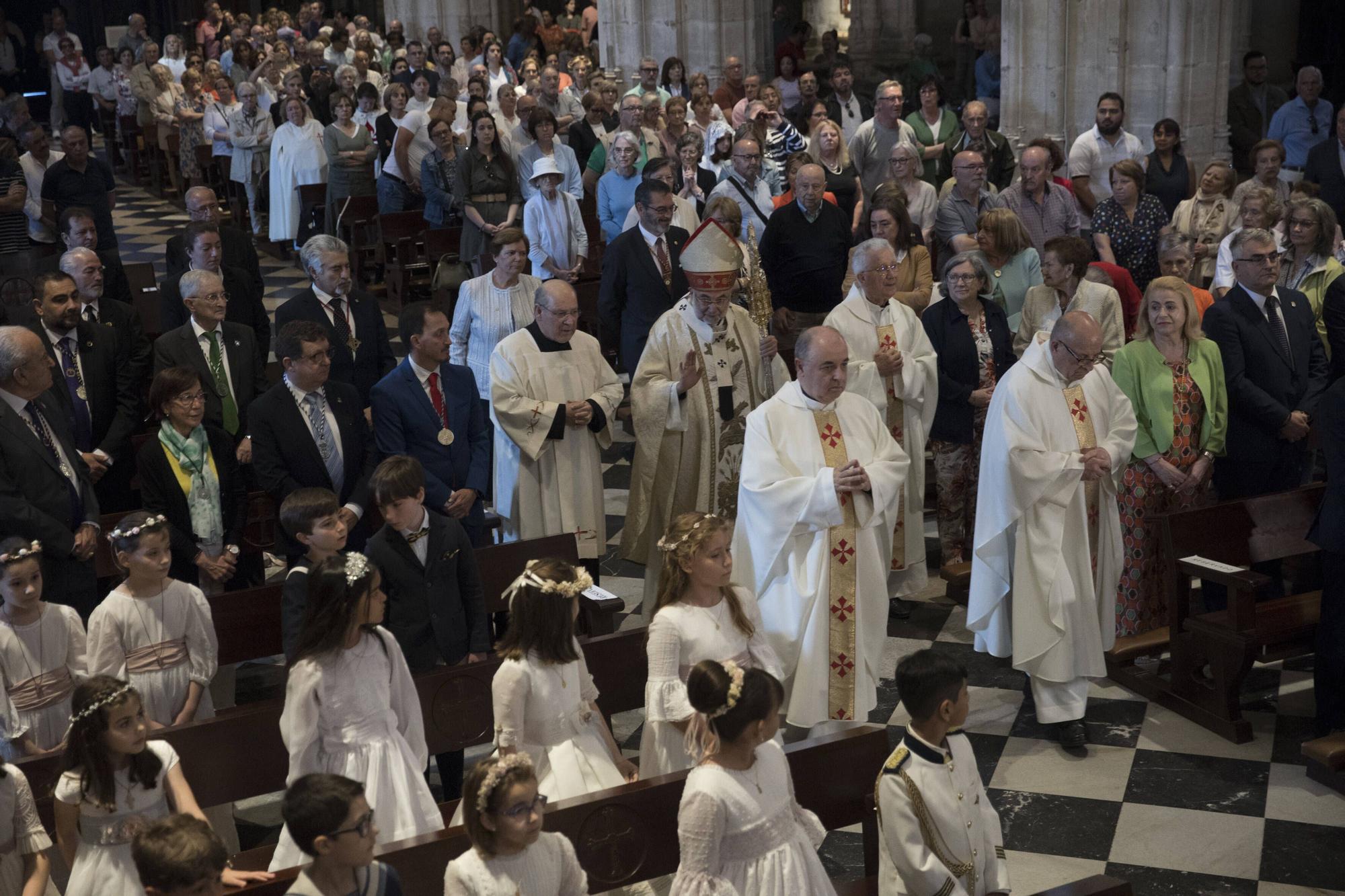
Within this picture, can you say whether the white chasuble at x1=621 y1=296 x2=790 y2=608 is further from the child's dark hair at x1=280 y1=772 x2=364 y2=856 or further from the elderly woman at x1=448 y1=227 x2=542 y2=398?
the child's dark hair at x1=280 y1=772 x2=364 y2=856

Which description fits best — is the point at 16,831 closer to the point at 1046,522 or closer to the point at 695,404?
the point at 695,404

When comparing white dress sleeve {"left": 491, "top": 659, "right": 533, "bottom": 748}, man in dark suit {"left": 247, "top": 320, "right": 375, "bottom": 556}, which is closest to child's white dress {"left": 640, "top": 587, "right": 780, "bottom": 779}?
white dress sleeve {"left": 491, "top": 659, "right": 533, "bottom": 748}

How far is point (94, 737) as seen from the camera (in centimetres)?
381

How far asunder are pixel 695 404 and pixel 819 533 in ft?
4.35

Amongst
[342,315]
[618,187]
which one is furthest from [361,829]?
[618,187]

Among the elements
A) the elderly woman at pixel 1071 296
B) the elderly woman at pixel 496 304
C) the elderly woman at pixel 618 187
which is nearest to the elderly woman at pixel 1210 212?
the elderly woman at pixel 1071 296

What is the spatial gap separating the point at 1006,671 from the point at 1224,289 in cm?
242

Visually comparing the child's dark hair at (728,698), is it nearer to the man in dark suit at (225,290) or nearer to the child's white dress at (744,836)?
the child's white dress at (744,836)

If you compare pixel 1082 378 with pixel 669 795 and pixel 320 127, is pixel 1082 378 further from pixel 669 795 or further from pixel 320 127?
pixel 320 127

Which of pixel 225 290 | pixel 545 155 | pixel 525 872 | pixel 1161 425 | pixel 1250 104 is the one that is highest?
pixel 1250 104

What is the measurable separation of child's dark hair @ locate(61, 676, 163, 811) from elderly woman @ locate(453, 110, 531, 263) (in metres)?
7.17

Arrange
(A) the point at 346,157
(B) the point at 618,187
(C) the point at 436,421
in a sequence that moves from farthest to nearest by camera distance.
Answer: (A) the point at 346,157
(B) the point at 618,187
(C) the point at 436,421

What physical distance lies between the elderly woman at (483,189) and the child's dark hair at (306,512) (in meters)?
6.03

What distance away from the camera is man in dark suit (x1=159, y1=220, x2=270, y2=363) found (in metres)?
7.23
